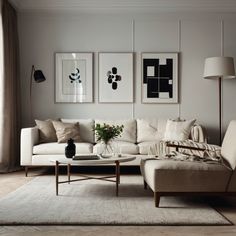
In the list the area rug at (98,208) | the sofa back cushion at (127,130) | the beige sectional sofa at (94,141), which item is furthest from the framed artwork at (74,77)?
the area rug at (98,208)

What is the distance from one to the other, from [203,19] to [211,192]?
12.6 feet

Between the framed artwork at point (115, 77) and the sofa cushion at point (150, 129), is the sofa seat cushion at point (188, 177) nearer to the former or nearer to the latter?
the sofa cushion at point (150, 129)

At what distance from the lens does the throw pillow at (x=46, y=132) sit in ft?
18.9

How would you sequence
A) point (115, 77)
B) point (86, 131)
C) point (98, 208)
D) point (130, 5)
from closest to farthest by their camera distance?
point (98, 208)
point (86, 131)
point (130, 5)
point (115, 77)

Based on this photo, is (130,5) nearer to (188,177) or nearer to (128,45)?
(128,45)

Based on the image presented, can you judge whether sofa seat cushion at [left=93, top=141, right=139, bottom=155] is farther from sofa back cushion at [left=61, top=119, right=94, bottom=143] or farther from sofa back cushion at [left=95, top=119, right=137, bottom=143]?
sofa back cushion at [left=61, top=119, right=94, bottom=143]

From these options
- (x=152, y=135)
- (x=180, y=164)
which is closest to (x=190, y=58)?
(x=152, y=135)

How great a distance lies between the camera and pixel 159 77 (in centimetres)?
641

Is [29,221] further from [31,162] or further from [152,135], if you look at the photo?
[152,135]

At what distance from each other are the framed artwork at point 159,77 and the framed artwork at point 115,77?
9.9 inches

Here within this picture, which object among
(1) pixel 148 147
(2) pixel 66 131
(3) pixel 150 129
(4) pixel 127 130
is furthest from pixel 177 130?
(2) pixel 66 131

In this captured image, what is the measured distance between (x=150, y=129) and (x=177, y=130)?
47 centimetres

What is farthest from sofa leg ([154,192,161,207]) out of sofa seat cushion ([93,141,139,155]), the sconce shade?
the sconce shade

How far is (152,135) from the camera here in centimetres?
596
